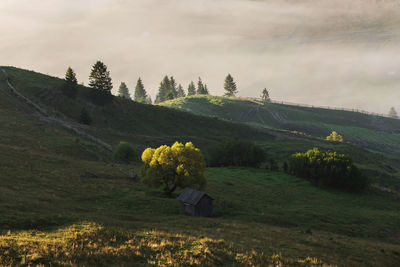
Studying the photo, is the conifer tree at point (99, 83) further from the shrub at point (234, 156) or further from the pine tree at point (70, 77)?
the shrub at point (234, 156)

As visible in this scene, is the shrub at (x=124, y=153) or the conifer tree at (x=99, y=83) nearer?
the shrub at (x=124, y=153)

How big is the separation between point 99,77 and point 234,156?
227 feet

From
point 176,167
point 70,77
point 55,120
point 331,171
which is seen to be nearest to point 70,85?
point 70,77

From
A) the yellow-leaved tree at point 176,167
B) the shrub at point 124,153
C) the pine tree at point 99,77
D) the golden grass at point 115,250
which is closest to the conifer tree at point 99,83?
the pine tree at point 99,77

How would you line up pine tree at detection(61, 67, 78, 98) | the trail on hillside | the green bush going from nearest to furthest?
the green bush < the trail on hillside < pine tree at detection(61, 67, 78, 98)

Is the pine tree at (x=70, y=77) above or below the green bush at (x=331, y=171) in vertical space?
above

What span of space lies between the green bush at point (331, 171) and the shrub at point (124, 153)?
45.5 meters

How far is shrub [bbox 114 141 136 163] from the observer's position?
75.2 meters

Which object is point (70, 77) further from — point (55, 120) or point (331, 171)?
point (331, 171)

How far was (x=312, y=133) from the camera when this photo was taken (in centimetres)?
19212

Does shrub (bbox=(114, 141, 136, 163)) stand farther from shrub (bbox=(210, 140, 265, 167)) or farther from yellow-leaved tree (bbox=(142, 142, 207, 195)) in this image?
shrub (bbox=(210, 140, 265, 167))

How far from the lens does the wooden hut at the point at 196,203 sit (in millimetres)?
43469

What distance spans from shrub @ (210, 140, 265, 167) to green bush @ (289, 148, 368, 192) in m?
15.4

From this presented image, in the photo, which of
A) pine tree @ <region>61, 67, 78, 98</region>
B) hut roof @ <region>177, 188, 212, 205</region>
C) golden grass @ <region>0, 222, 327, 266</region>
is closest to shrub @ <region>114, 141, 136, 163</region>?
hut roof @ <region>177, 188, 212, 205</region>
